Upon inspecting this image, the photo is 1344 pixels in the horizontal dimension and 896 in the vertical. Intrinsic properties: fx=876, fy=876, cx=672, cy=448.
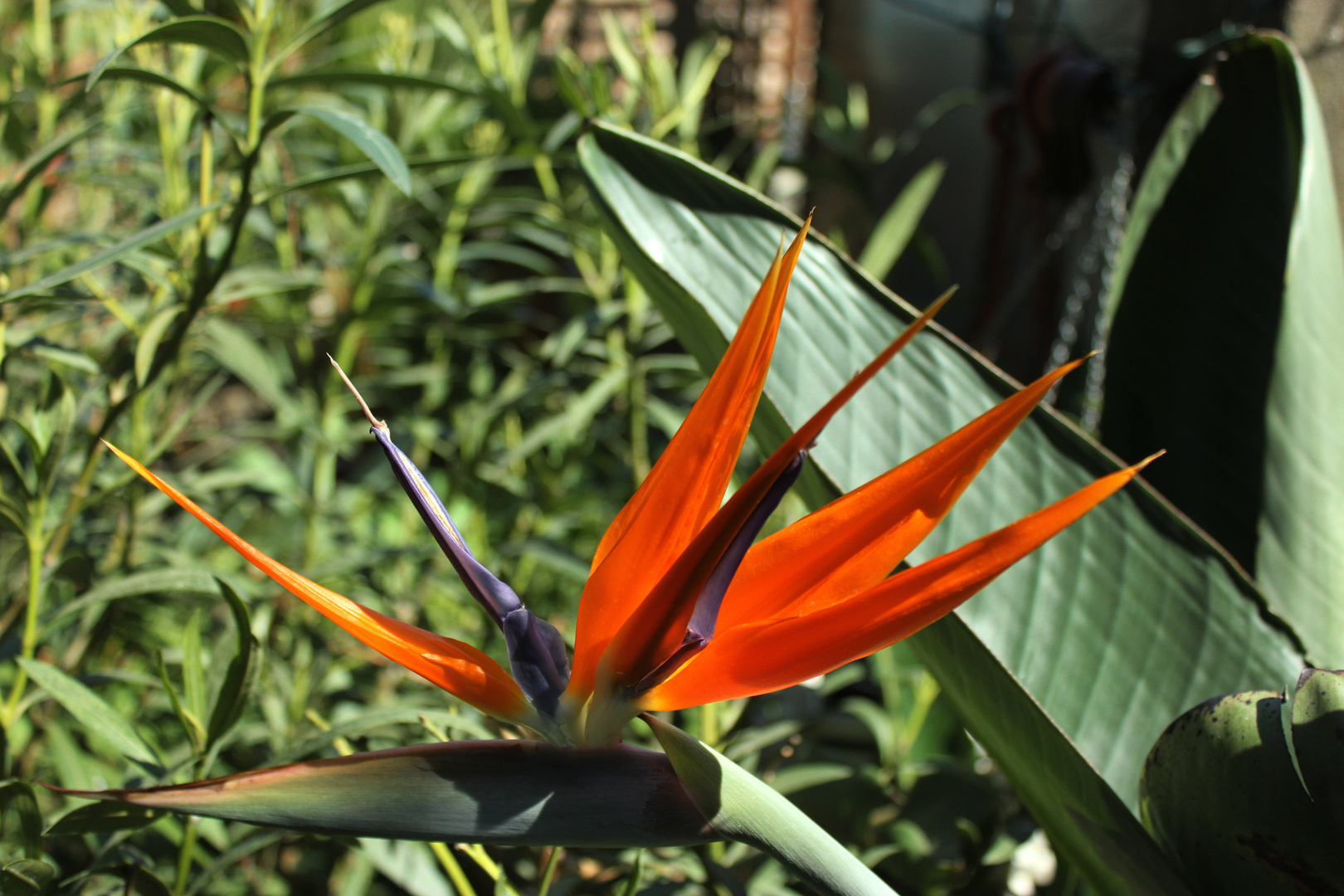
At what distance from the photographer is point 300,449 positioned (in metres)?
1.08

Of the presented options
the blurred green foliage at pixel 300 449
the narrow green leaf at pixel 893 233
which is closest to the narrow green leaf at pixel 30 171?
the blurred green foliage at pixel 300 449

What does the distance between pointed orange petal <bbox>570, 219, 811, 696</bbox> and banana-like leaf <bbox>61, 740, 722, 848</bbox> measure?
0.04 meters

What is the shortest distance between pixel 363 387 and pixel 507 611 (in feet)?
3.03

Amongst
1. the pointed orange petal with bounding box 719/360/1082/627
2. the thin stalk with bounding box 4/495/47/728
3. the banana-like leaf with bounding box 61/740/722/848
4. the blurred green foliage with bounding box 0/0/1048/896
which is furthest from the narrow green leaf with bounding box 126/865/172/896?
the pointed orange petal with bounding box 719/360/1082/627

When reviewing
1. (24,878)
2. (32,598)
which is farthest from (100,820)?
(32,598)

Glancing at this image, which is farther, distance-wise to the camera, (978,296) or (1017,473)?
(978,296)

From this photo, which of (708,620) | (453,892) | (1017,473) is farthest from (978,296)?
(708,620)

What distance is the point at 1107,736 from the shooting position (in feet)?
1.65

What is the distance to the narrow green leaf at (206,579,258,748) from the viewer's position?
0.43 m

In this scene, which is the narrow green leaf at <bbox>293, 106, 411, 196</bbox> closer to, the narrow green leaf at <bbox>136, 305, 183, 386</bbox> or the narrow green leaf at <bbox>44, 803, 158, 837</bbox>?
the narrow green leaf at <bbox>136, 305, 183, 386</bbox>

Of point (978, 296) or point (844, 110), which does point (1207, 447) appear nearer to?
point (844, 110)

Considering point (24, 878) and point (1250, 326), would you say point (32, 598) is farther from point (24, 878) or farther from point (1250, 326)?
point (1250, 326)

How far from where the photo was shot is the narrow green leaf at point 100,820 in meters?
0.41

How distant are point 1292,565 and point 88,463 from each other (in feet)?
2.73
